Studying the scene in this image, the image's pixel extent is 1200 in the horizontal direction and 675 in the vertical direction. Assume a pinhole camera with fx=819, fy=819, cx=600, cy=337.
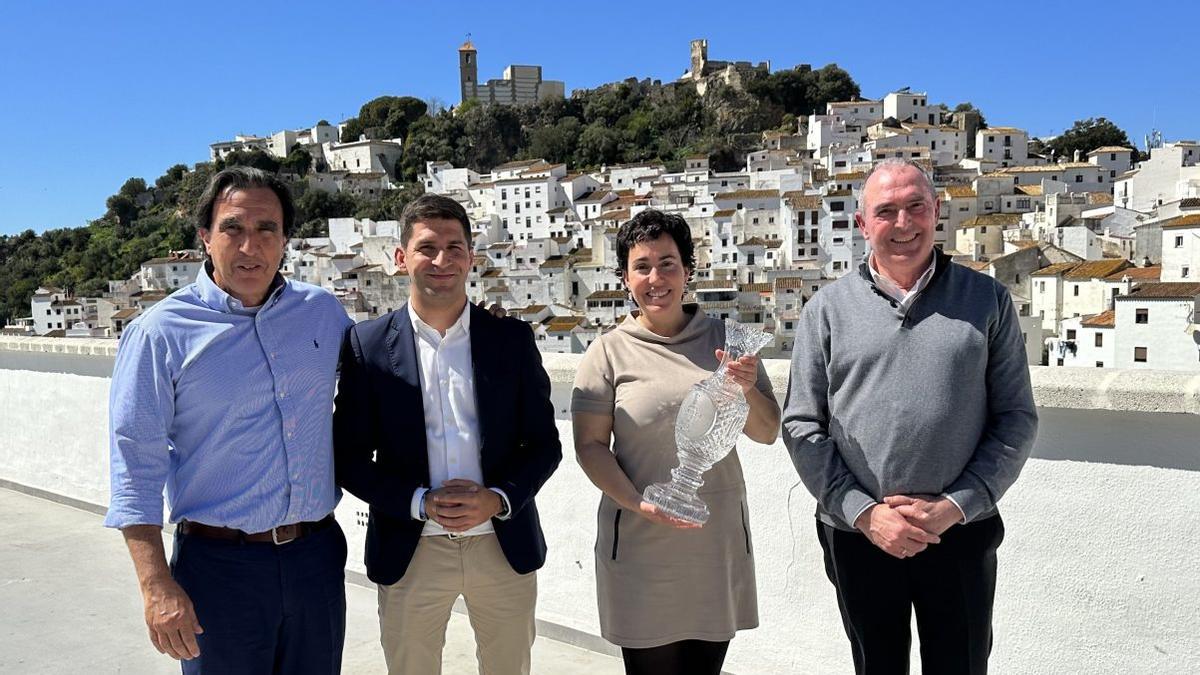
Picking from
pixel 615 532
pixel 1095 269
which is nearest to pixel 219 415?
pixel 615 532

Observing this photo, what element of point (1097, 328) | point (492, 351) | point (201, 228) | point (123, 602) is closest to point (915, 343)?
point (492, 351)

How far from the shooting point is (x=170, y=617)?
1.47 metres

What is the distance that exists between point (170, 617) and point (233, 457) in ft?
0.99

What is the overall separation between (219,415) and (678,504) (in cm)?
91

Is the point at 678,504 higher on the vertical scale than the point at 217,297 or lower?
lower

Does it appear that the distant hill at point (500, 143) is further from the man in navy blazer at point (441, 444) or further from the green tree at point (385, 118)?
the man in navy blazer at point (441, 444)

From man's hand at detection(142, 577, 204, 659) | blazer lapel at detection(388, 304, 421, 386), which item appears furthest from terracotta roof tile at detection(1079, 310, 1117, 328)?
man's hand at detection(142, 577, 204, 659)

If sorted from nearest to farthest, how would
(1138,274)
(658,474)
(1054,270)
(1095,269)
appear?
(658,474), (1138,274), (1095,269), (1054,270)

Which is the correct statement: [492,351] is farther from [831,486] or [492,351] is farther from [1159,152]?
[1159,152]

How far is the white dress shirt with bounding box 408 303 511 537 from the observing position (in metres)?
1.75

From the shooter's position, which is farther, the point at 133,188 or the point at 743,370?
the point at 133,188

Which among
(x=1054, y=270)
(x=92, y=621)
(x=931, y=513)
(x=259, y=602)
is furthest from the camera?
(x=1054, y=270)

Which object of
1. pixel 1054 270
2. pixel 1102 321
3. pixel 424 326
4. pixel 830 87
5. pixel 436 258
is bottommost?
pixel 1102 321

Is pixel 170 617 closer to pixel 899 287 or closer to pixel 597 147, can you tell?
pixel 899 287
